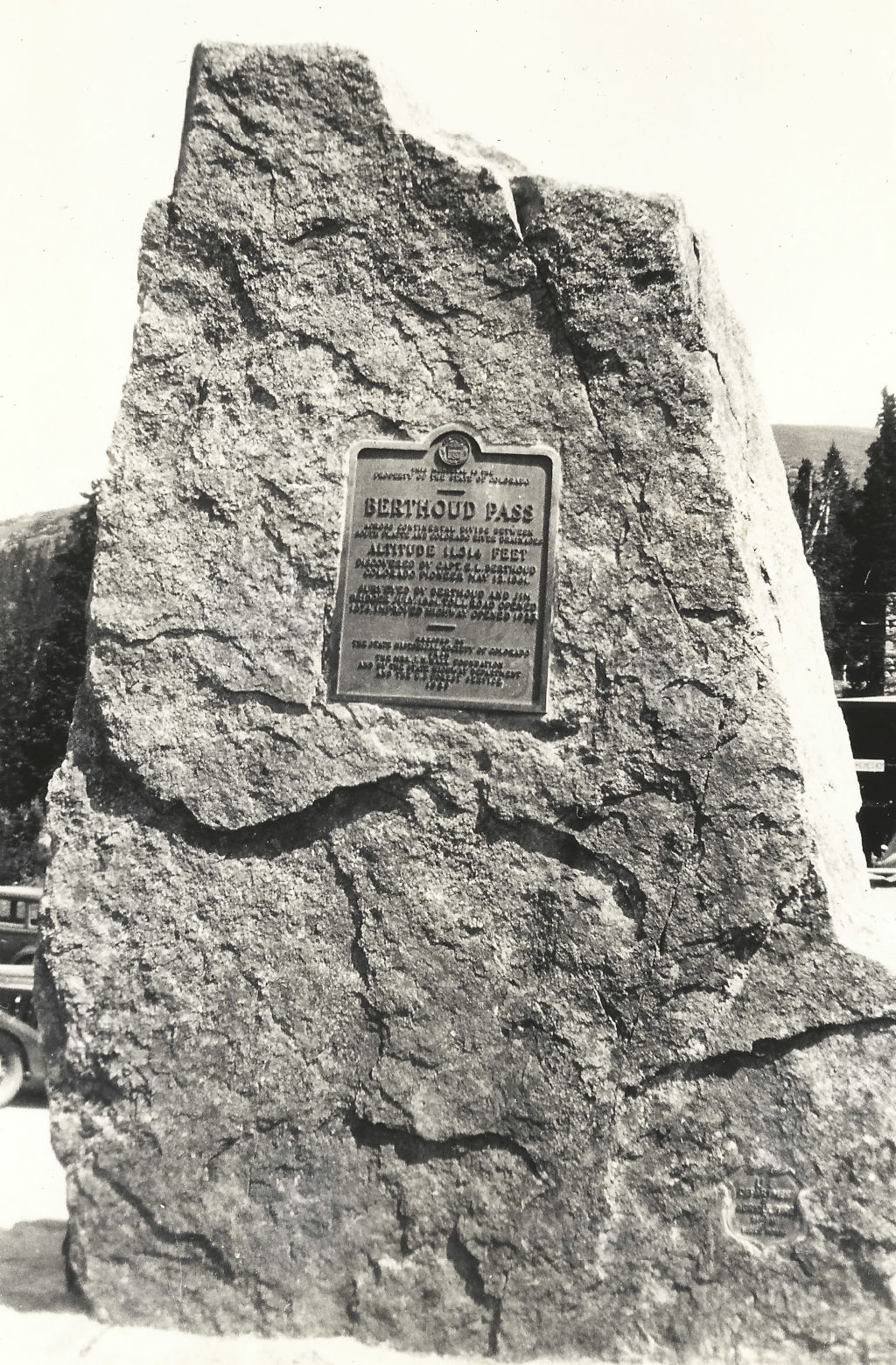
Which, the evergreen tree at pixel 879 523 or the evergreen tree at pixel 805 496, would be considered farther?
the evergreen tree at pixel 805 496

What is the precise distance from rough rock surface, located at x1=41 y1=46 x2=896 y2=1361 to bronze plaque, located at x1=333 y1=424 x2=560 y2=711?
2.5 inches

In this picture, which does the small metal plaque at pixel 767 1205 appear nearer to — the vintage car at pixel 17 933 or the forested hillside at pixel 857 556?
the vintage car at pixel 17 933

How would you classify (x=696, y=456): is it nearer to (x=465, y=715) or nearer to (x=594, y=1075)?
(x=465, y=715)

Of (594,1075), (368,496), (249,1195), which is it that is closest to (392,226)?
(368,496)

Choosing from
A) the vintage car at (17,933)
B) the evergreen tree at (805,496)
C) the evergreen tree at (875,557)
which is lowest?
the vintage car at (17,933)

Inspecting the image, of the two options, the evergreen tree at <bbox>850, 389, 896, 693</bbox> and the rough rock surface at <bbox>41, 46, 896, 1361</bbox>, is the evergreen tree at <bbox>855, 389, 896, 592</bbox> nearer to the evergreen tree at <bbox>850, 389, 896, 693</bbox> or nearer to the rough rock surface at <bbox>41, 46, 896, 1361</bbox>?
the evergreen tree at <bbox>850, 389, 896, 693</bbox>

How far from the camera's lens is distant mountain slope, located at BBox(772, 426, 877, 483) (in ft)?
252

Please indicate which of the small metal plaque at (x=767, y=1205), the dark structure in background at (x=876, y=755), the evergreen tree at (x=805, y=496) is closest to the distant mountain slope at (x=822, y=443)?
the evergreen tree at (x=805, y=496)

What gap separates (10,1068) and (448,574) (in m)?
4.75

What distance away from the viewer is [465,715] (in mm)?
3119

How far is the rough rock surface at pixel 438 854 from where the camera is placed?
2943 mm

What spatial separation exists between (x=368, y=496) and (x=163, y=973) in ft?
4.77

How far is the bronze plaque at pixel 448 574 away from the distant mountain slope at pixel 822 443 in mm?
73125

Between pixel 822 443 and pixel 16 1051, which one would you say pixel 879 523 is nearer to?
pixel 16 1051
